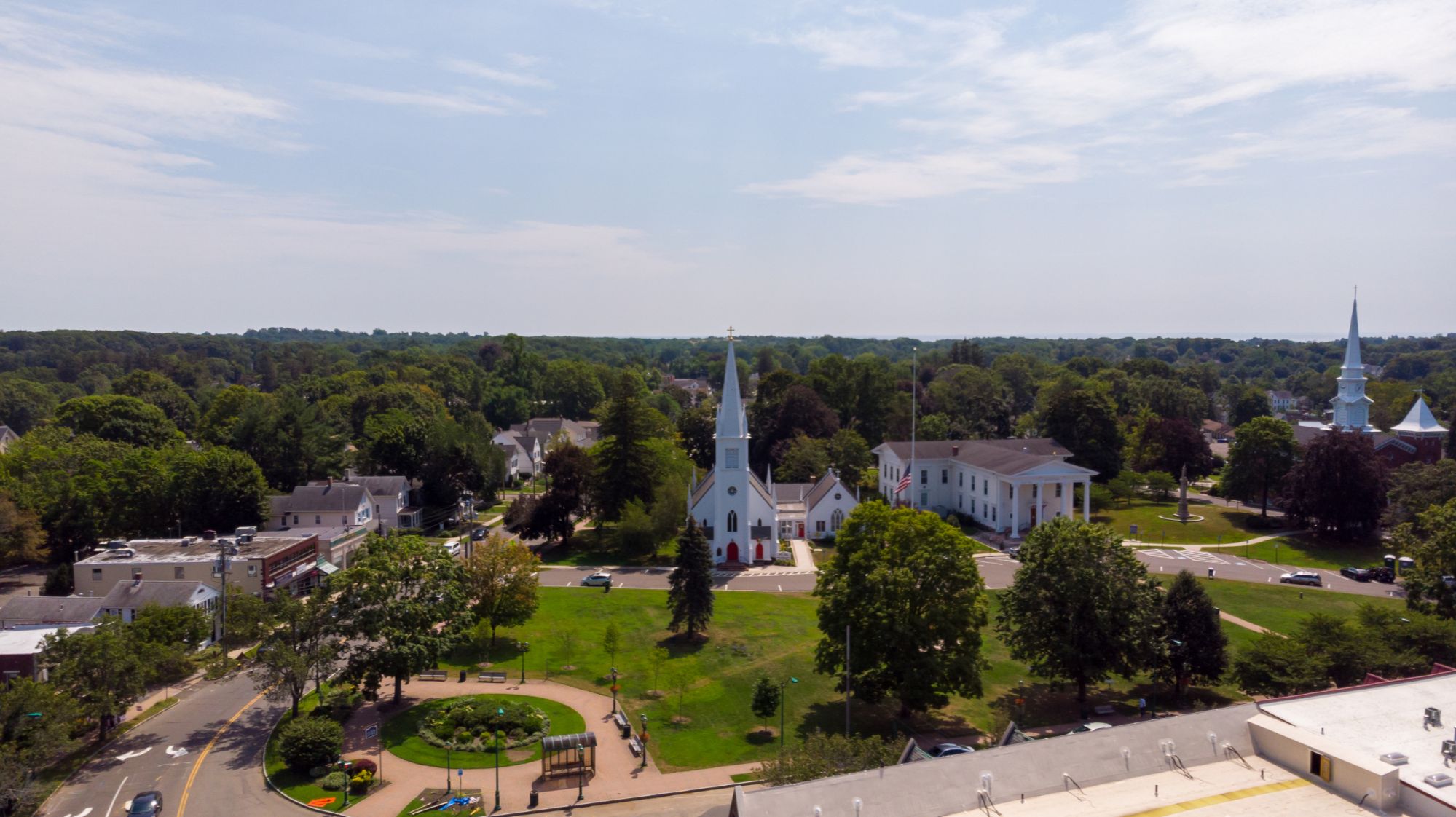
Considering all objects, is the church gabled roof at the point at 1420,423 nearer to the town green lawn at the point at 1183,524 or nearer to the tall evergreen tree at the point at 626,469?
the town green lawn at the point at 1183,524

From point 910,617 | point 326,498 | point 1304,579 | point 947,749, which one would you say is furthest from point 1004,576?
point 326,498

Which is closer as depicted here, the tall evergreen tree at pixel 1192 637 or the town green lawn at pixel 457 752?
the town green lawn at pixel 457 752

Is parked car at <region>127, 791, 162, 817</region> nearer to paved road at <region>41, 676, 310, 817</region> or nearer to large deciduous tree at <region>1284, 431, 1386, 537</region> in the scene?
paved road at <region>41, 676, 310, 817</region>

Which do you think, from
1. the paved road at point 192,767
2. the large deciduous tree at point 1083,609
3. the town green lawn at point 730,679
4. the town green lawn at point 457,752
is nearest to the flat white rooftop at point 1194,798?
the town green lawn at point 730,679

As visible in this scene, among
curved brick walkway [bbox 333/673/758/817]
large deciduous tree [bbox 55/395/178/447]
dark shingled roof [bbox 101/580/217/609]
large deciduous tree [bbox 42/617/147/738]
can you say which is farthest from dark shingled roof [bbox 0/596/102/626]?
large deciduous tree [bbox 55/395/178/447]

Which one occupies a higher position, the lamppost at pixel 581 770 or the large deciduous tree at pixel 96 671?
the large deciduous tree at pixel 96 671
